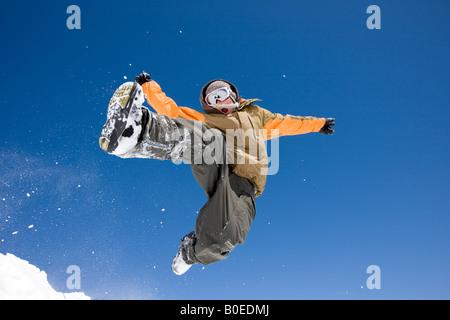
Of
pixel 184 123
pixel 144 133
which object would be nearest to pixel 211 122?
pixel 184 123

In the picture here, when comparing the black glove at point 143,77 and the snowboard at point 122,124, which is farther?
the black glove at point 143,77

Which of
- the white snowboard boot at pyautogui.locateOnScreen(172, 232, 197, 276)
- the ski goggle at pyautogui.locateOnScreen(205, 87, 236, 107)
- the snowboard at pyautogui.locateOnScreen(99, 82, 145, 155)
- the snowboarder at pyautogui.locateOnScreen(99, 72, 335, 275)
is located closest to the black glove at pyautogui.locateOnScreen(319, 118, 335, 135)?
the snowboarder at pyautogui.locateOnScreen(99, 72, 335, 275)

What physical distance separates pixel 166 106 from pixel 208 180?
1349 mm

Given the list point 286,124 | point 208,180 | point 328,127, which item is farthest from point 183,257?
point 328,127

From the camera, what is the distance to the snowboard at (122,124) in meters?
2.21

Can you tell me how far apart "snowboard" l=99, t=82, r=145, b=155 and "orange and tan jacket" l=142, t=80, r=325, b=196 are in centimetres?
118

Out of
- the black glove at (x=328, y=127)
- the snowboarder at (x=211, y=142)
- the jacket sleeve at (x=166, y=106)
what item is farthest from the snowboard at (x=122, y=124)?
the black glove at (x=328, y=127)

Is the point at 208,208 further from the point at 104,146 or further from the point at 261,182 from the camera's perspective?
the point at 104,146

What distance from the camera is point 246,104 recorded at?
391cm

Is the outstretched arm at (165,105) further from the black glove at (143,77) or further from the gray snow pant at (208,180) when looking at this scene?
the gray snow pant at (208,180)

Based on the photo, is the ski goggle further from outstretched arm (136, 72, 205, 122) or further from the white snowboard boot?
the white snowboard boot

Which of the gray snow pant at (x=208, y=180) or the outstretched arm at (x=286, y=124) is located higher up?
the outstretched arm at (x=286, y=124)

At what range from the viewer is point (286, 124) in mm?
4363

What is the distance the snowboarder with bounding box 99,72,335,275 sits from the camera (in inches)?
89.7
